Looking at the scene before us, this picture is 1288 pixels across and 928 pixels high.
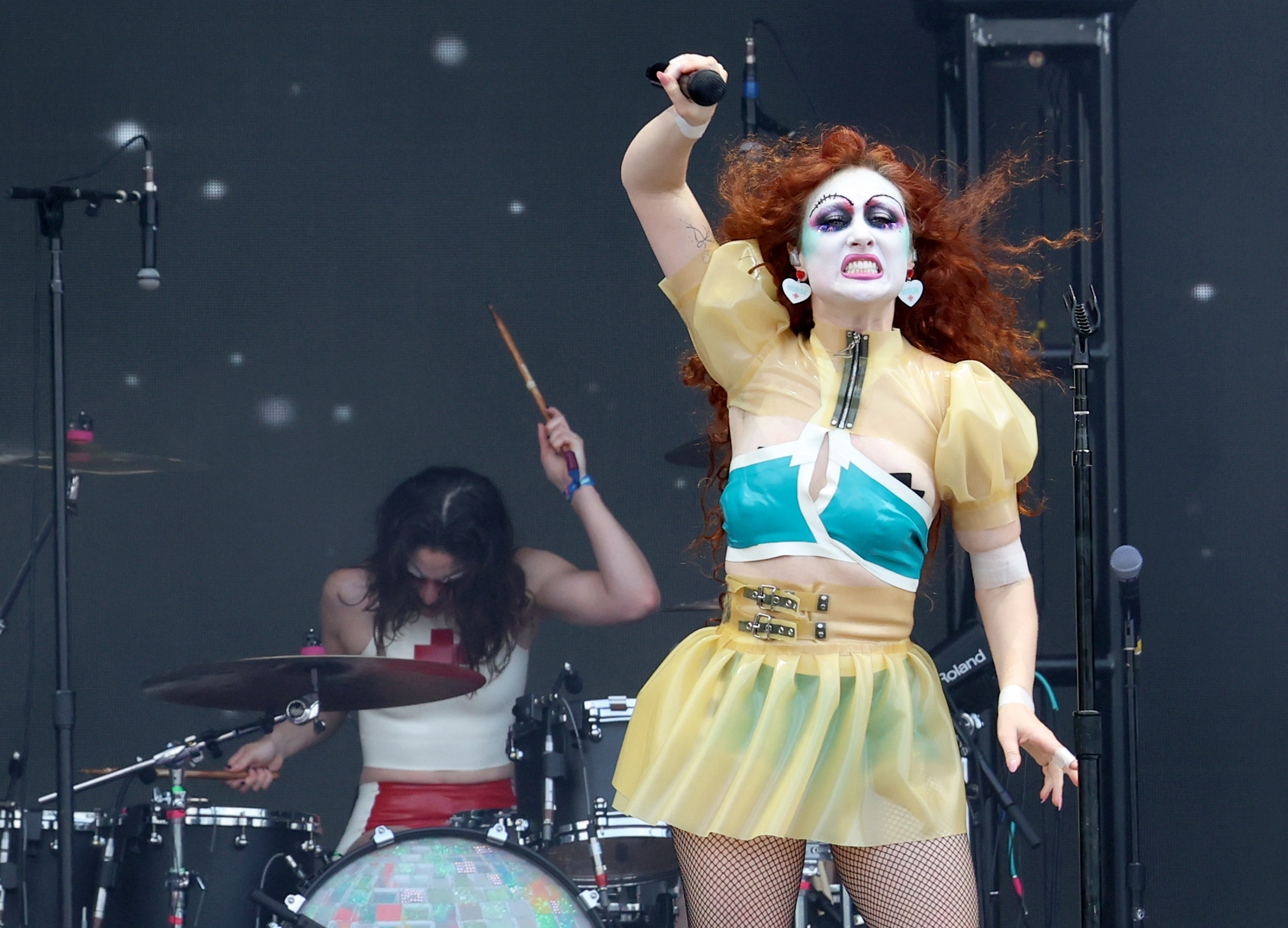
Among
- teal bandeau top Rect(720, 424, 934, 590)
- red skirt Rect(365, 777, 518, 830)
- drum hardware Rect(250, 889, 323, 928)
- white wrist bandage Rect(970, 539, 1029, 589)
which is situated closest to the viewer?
teal bandeau top Rect(720, 424, 934, 590)

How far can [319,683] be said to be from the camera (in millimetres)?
3760

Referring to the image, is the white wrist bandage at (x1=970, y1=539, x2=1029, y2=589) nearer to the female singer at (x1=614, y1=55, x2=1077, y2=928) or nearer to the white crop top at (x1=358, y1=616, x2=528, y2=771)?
the female singer at (x1=614, y1=55, x2=1077, y2=928)

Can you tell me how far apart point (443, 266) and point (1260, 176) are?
2437 mm

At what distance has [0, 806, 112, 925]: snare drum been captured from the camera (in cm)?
378

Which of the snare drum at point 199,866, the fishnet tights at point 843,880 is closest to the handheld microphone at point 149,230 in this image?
the snare drum at point 199,866

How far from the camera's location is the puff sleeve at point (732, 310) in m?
2.37

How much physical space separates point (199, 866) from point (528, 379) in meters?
1.65

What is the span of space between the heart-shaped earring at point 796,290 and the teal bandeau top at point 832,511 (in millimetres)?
214

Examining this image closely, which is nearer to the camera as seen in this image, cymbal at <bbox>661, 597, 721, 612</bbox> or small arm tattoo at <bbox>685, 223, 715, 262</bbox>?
small arm tattoo at <bbox>685, 223, 715, 262</bbox>

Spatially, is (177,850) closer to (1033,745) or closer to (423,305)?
(423,305)

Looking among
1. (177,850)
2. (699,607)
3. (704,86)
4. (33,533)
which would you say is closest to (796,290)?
(704,86)

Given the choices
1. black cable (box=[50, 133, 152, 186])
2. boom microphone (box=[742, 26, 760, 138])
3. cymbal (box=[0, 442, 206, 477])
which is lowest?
cymbal (box=[0, 442, 206, 477])

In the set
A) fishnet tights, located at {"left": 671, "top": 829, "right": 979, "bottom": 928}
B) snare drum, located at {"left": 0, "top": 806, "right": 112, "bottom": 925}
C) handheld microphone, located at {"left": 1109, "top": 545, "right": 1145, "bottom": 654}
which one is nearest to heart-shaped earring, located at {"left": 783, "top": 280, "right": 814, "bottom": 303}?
fishnet tights, located at {"left": 671, "top": 829, "right": 979, "bottom": 928}

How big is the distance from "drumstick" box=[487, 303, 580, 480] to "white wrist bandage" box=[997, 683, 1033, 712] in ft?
7.66
